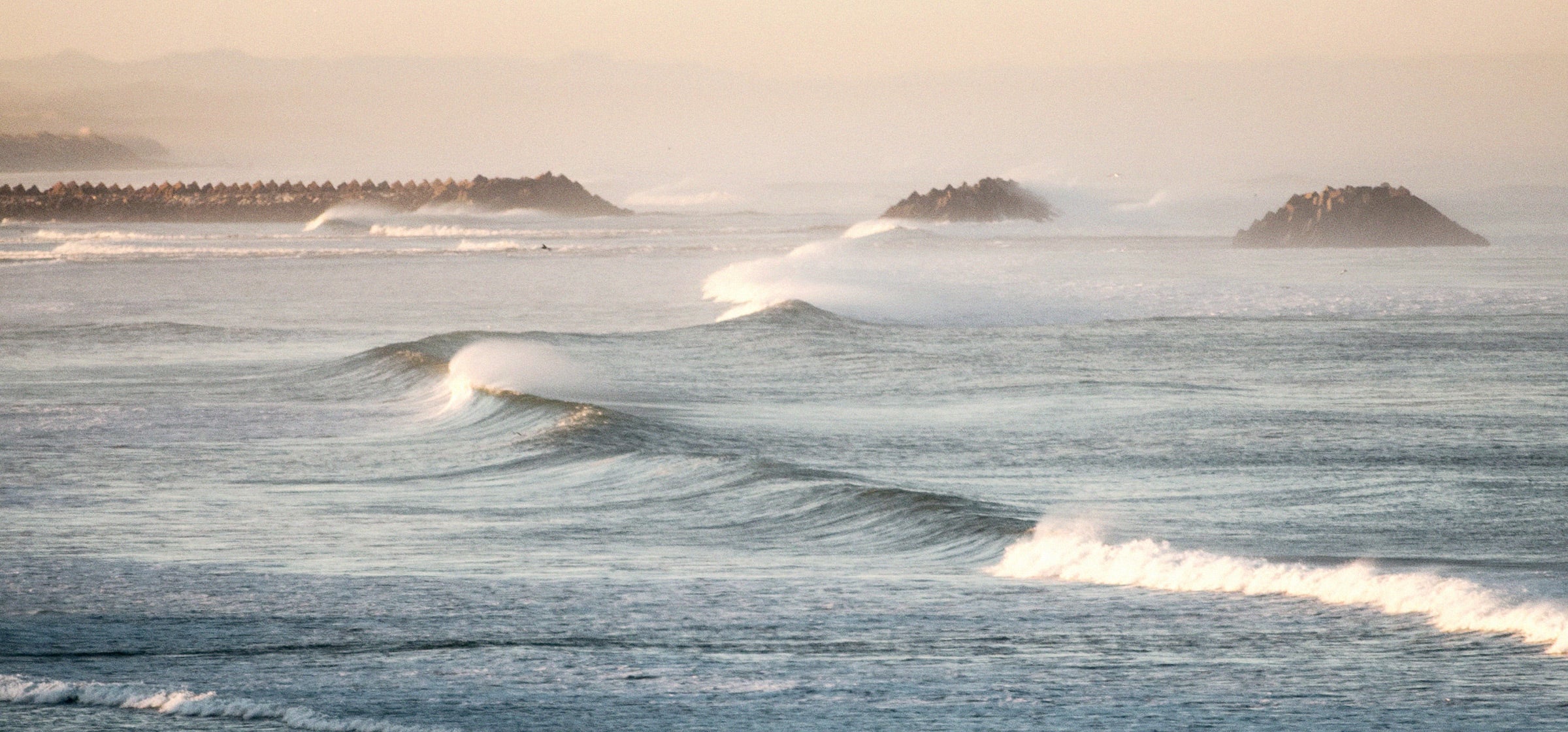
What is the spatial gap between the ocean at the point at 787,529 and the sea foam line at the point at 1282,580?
1.2 inches

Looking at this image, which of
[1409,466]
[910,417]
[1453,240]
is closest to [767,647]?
[1409,466]

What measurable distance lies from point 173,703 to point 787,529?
5.36 metres

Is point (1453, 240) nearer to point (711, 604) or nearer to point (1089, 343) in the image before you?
point (1089, 343)

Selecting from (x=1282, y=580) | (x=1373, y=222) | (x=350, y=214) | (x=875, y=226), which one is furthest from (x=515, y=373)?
(x=350, y=214)

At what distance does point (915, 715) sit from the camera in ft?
22.5

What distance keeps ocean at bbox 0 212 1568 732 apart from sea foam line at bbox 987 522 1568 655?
31mm

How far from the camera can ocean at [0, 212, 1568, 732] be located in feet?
23.7

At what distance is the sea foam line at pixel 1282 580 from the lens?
26.7 feet

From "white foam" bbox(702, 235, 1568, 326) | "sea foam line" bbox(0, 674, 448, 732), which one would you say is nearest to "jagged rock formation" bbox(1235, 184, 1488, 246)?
"white foam" bbox(702, 235, 1568, 326)

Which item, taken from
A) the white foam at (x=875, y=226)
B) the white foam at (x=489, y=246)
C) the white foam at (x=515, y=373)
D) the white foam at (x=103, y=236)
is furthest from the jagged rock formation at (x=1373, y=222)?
the white foam at (x=103, y=236)

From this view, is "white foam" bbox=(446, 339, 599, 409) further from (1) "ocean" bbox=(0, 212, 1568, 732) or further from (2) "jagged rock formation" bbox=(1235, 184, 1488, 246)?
(2) "jagged rock formation" bbox=(1235, 184, 1488, 246)

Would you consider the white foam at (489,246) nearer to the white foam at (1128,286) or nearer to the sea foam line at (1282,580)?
the white foam at (1128,286)

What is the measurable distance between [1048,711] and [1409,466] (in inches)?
318

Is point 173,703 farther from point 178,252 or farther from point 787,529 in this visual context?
point 178,252
